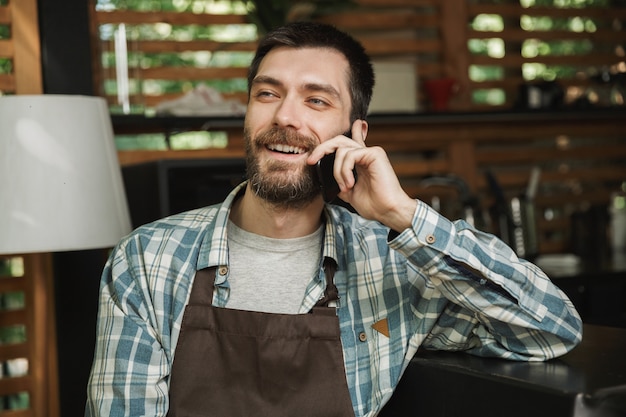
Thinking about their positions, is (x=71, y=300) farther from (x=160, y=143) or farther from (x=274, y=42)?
(x=274, y=42)

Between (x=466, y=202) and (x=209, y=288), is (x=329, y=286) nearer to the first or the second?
(x=209, y=288)

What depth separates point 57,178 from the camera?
235 centimetres

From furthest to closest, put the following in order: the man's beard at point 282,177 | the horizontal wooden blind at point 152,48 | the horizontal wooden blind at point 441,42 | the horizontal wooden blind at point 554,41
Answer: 1. the horizontal wooden blind at point 554,41
2. the horizontal wooden blind at point 441,42
3. the horizontal wooden blind at point 152,48
4. the man's beard at point 282,177

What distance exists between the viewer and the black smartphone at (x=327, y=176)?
6.25 feet

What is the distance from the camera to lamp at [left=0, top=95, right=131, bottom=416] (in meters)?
2.31

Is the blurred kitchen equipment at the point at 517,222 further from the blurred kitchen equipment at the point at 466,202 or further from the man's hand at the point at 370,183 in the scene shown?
the man's hand at the point at 370,183

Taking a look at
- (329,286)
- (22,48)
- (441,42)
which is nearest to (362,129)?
(329,286)

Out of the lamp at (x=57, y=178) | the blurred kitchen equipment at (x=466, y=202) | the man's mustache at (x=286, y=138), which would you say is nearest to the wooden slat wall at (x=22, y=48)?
the lamp at (x=57, y=178)

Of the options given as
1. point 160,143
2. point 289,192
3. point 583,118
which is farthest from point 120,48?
point 583,118

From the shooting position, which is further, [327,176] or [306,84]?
[306,84]

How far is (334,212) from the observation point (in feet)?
6.99

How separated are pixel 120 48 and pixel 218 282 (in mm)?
1485

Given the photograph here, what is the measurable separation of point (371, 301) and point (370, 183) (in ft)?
0.90

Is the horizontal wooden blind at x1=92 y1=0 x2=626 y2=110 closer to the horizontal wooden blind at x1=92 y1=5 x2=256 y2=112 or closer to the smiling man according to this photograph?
the horizontal wooden blind at x1=92 y1=5 x2=256 y2=112
